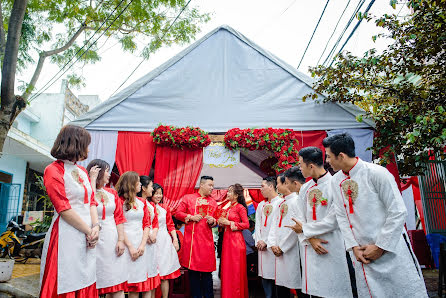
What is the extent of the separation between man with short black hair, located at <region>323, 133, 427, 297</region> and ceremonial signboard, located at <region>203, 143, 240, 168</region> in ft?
11.6

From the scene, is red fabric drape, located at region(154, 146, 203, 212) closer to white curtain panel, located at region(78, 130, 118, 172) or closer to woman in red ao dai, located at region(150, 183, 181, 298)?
white curtain panel, located at region(78, 130, 118, 172)

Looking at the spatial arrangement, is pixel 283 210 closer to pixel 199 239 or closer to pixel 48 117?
pixel 199 239

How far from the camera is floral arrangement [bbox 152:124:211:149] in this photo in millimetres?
5984

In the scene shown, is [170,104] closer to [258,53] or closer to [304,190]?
[258,53]

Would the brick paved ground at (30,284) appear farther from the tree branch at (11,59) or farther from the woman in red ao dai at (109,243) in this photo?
the tree branch at (11,59)

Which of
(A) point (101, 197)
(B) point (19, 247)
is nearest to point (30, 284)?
→ (A) point (101, 197)

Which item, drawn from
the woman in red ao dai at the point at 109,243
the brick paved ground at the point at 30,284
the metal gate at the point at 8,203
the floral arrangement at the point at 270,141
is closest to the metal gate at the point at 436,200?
the brick paved ground at the point at 30,284

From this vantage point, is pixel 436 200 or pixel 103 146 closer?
pixel 103 146

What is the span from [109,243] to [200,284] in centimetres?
211

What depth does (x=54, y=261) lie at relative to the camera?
2361mm

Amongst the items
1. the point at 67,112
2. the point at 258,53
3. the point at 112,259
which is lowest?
the point at 112,259

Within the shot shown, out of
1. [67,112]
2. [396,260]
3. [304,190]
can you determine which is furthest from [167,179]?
[67,112]

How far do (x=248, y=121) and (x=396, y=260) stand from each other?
4.33 metres

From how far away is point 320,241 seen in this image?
302 cm
